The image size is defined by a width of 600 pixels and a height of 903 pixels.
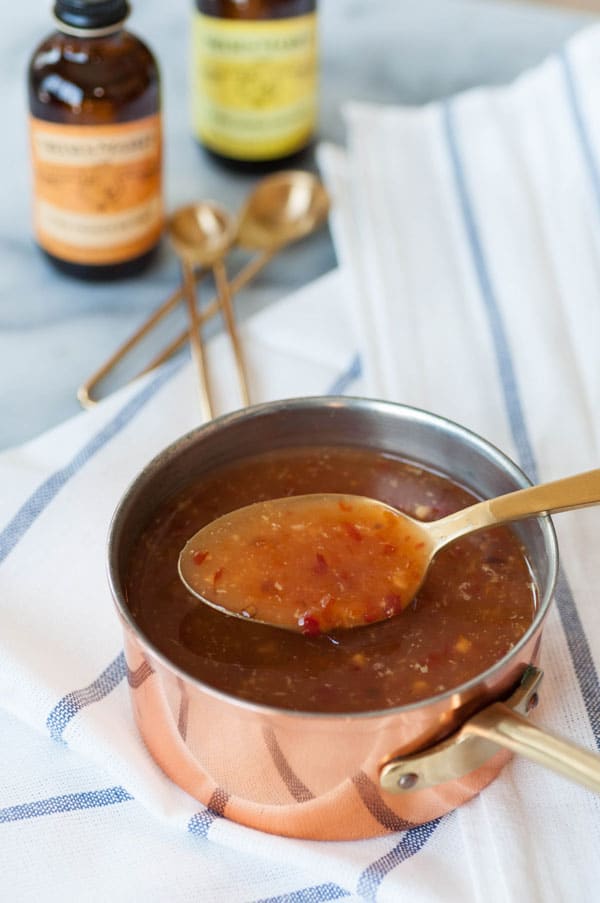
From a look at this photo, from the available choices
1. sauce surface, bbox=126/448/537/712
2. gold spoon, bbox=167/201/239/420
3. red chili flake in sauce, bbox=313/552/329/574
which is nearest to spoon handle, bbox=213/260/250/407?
gold spoon, bbox=167/201/239/420

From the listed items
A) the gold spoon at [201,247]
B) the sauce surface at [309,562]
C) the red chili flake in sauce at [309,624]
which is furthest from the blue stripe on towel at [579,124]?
the red chili flake in sauce at [309,624]

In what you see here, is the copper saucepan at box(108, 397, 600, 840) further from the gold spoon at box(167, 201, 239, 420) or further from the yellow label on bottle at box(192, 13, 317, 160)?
the yellow label on bottle at box(192, 13, 317, 160)

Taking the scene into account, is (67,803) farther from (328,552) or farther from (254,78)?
(254,78)

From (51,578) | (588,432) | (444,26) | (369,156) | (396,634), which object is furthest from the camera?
(444,26)

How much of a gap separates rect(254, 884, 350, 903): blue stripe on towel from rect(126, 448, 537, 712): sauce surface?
0.13 meters

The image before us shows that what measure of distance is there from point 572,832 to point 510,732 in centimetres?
13

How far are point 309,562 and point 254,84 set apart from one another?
0.79 meters

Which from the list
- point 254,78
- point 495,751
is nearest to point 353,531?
point 495,751

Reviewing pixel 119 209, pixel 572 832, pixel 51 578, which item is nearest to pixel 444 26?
pixel 119 209

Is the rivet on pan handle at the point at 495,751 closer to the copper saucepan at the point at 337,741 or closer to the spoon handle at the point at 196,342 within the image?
the copper saucepan at the point at 337,741

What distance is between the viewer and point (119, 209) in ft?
4.35

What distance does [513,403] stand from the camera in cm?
122

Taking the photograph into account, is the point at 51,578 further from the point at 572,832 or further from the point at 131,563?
the point at 572,832

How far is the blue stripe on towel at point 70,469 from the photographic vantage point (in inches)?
41.4
